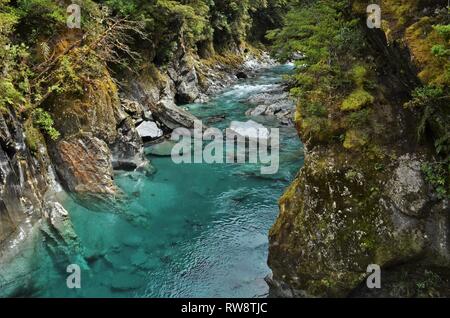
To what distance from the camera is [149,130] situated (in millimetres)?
19219

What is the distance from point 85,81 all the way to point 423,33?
11191mm

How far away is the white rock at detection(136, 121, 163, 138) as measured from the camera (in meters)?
18.9

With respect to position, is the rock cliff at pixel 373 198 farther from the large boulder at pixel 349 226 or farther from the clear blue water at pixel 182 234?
the clear blue water at pixel 182 234

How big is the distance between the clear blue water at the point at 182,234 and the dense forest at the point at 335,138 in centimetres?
134

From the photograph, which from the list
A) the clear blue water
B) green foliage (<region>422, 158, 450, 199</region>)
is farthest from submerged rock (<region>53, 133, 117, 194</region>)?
green foliage (<region>422, 158, 450, 199</region>)

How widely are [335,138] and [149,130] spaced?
40.4 feet

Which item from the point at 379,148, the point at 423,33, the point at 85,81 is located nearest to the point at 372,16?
the point at 423,33

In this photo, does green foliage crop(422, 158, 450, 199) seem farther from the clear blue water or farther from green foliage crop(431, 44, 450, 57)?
the clear blue water

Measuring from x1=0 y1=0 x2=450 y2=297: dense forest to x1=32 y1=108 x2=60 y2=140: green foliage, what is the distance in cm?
4

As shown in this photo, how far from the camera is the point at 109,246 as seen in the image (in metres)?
11.1

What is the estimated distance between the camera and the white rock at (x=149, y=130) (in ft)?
62.1

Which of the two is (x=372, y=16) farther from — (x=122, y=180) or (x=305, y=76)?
(x=122, y=180)

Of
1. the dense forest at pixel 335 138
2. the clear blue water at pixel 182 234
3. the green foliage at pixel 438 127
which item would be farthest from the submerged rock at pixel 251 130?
the green foliage at pixel 438 127

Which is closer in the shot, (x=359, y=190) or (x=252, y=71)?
(x=359, y=190)
